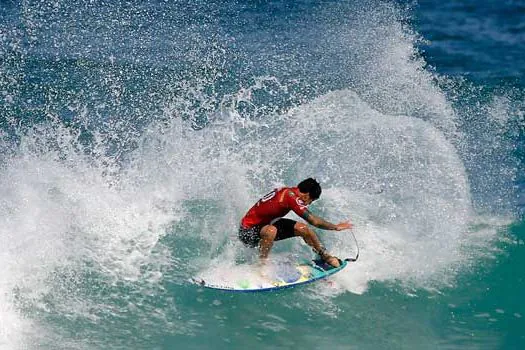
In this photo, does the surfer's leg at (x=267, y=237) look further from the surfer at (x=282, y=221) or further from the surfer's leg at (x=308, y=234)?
the surfer's leg at (x=308, y=234)

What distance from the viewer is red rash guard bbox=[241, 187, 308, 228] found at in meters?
10.7

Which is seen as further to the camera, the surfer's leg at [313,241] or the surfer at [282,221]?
the surfer's leg at [313,241]

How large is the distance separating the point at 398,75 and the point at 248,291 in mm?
8178

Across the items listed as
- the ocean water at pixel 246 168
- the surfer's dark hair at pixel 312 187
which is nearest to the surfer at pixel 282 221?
the surfer's dark hair at pixel 312 187

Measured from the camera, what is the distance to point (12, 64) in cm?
1892

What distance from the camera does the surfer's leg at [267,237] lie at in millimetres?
10969

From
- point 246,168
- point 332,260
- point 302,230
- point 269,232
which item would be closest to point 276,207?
point 269,232

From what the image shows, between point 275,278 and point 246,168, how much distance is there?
130 inches

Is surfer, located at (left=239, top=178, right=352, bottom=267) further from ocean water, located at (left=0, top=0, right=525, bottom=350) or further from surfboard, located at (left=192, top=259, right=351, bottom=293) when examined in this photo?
ocean water, located at (left=0, top=0, right=525, bottom=350)

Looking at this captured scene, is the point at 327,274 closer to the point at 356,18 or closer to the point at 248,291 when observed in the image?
the point at 248,291

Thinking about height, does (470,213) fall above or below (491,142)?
below

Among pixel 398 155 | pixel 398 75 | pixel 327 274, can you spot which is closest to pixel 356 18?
pixel 398 75

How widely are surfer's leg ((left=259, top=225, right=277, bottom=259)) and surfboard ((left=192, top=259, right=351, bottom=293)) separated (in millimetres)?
395

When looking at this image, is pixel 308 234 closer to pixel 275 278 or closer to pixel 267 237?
pixel 267 237
